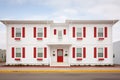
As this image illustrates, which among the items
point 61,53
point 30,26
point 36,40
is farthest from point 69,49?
point 30,26

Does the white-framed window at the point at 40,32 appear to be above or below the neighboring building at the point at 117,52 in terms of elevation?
above

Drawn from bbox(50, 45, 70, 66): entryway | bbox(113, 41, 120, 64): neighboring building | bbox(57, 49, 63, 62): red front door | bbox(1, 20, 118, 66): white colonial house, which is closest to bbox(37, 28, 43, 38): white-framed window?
bbox(1, 20, 118, 66): white colonial house

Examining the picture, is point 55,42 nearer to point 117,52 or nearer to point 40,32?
point 40,32

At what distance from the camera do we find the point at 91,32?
26.8 meters

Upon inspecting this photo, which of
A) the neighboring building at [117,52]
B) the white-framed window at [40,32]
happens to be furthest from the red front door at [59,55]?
the neighboring building at [117,52]

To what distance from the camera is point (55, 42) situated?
88.4ft

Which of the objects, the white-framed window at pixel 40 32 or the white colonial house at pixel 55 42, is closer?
the white colonial house at pixel 55 42

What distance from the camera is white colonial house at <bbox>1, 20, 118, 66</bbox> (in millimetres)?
26562

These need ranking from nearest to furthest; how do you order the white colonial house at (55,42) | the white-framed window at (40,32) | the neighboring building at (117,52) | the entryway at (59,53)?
the white colonial house at (55,42), the white-framed window at (40,32), the entryway at (59,53), the neighboring building at (117,52)

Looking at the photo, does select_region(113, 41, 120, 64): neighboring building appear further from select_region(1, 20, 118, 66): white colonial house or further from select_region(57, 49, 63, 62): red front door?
select_region(57, 49, 63, 62): red front door

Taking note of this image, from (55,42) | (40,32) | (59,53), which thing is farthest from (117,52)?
(40,32)

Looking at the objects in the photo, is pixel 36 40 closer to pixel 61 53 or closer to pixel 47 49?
pixel 47 49

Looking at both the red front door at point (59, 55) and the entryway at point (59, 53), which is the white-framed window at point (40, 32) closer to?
the entryway at point (59, 53)

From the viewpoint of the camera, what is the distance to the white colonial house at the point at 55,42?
1046 inches
